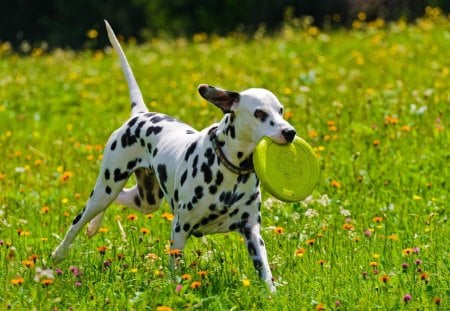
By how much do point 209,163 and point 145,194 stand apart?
4.38ft

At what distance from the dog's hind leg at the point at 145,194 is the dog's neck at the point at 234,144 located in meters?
1.37

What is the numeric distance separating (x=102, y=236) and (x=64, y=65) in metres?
9.05

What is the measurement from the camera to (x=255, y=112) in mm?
6004

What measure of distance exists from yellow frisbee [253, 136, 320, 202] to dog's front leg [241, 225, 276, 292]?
0.90 feet

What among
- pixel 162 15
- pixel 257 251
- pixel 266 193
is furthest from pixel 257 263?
pixel 162 15

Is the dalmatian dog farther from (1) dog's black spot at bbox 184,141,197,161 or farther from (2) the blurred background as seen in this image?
(2) the blurred background

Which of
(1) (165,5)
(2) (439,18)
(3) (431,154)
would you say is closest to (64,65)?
(2) (439,18)

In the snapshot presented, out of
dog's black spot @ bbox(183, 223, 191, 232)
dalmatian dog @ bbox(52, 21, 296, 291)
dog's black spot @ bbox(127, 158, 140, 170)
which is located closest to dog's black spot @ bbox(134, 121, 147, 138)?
dalmatian dog @ bbox(52, 21, 296, 291)

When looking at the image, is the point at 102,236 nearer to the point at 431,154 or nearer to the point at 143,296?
the point at 143,296

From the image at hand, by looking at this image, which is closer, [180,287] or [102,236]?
[180,287]

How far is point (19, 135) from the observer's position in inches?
485

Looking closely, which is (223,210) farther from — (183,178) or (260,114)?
(260,114)

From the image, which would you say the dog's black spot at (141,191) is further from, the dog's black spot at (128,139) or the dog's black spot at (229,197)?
the dog's black spot at (229,197)

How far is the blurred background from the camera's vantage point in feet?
95.2
